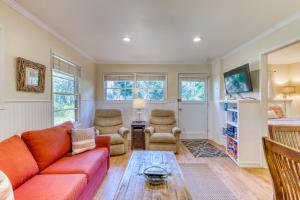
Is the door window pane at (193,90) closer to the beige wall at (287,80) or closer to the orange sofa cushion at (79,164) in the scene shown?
the beige wall at (287,80)

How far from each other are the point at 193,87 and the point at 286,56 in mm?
2658

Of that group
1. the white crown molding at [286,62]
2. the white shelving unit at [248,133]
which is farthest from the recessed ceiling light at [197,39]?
the white crown molding at [286,62]

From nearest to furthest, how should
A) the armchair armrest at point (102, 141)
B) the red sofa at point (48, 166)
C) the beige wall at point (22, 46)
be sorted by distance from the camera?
1. the red sofa at point (48, 166)
2. the beige wall at point (22, 46)
3. the armchair armrest at point (102, 141)

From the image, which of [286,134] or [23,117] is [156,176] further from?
[23,117]

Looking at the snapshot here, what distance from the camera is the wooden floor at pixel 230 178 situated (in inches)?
103

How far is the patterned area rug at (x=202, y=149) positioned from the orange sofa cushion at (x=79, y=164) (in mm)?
2431

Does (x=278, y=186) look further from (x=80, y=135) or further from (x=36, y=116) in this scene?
(x=36, y=116)

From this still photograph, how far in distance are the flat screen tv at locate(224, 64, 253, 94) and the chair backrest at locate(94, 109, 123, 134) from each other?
285cm

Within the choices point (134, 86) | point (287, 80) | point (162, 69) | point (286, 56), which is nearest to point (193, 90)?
point (162, 69)

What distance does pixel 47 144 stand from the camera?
239 cm

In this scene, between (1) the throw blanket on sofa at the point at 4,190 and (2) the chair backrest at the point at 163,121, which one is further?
(2) the chair backrest at the point at 163,121

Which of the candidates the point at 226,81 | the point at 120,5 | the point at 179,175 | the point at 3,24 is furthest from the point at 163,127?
the point at 3,24

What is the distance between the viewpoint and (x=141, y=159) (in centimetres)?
272

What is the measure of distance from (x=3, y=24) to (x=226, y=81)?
432 centimetres
